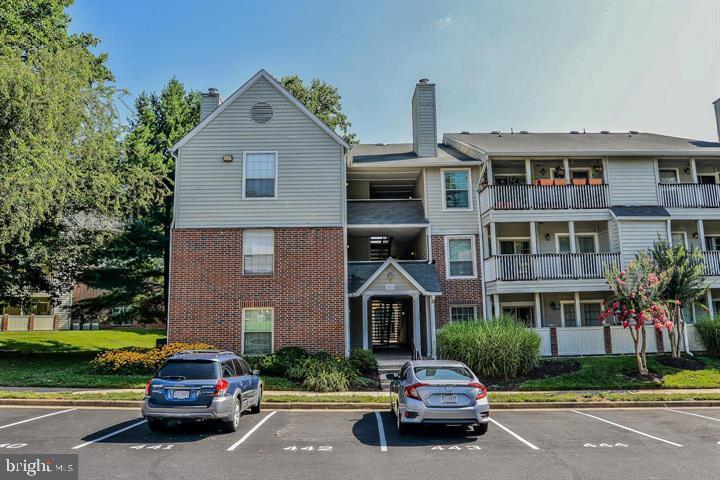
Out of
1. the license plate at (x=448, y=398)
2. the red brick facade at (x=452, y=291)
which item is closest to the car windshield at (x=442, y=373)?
the license plate at (x=448, y=398)

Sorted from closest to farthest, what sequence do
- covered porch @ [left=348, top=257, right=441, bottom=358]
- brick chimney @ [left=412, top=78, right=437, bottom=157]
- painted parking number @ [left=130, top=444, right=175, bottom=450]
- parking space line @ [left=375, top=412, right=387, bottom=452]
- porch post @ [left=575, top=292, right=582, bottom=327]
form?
painted parking number @ [left=130, top=444, right=175, bottom=450] < parking space line @ [left=375, top=412, right=387, bottom=452] < covered porch @ [left=348, top=257, right=441, bottom=358] < porch post @ [left=575, top=292, right=582, bottom=327] < brick chimney @ [left=412, top=78, right=437, bottom=157]

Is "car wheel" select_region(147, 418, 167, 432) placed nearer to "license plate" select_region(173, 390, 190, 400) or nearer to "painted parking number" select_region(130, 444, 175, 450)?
"license plate" select_region(173, 390, 190, 400)

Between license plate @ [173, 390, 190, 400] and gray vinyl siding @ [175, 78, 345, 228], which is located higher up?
gray vinyl siding @ [175, 78, 345, 228]

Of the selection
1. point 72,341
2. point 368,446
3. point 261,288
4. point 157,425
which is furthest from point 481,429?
point 72,341


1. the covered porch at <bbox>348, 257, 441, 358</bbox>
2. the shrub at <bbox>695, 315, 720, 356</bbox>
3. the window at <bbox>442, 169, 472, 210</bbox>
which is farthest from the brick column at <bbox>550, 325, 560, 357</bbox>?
the window at <bbox>442, 169, 472, 210</bbox>

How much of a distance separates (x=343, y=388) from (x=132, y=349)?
27.3ft

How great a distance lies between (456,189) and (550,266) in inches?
195

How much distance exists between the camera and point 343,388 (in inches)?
584

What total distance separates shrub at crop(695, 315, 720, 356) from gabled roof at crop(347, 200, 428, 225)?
1132 centimetres

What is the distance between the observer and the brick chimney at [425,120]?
2259cm

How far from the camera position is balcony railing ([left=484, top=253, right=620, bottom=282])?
19922mm

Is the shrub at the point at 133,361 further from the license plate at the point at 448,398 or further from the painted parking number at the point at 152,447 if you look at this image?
the license plate at the point at 448,398

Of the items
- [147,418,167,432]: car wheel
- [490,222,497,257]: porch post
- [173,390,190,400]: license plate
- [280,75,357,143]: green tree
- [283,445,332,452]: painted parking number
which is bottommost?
[283,445,332,452]: painted parking number

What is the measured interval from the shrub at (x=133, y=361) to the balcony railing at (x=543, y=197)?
12.5 metres
